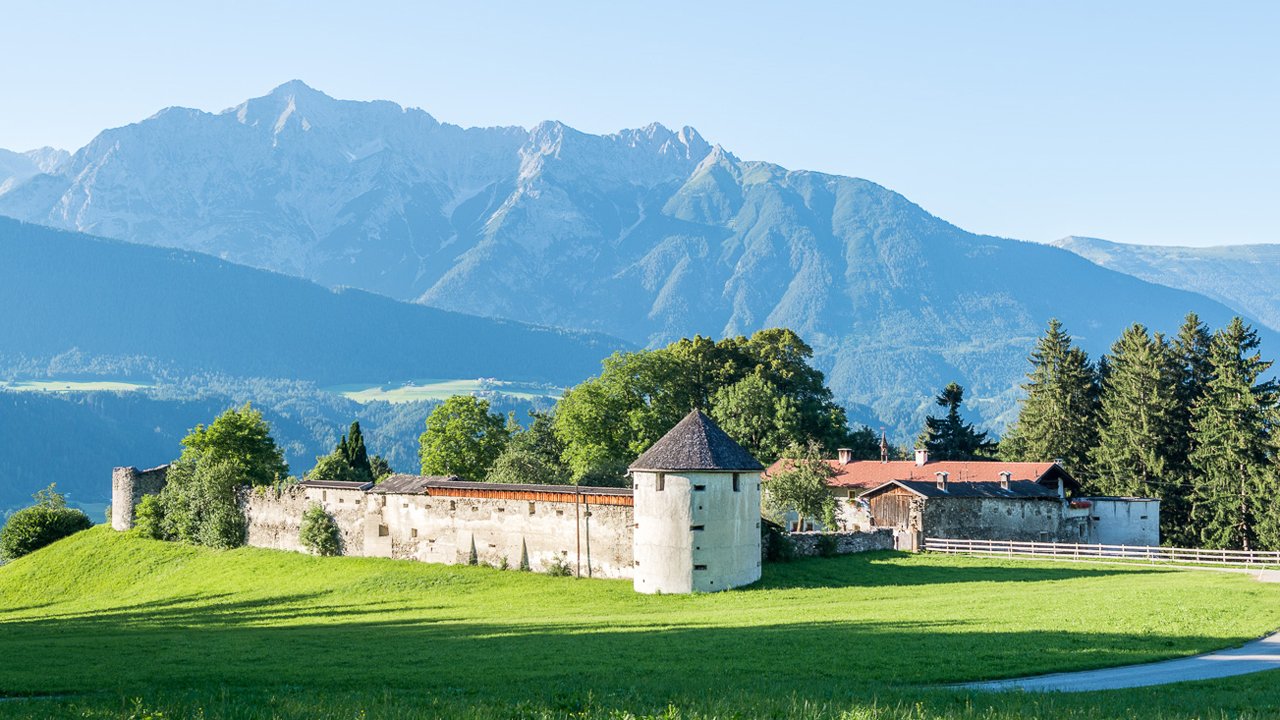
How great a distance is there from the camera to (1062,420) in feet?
302

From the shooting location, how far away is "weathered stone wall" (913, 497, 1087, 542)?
67562 mm

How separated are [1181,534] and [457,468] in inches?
1899

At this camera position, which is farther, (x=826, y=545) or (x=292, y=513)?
Answer: (x=292, y=513)

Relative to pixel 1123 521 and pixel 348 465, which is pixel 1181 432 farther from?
pixel 348 465

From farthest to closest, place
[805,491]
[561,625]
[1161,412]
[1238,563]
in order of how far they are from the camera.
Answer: [1161,412]
[805,491]
[1238,563]
[561,625]

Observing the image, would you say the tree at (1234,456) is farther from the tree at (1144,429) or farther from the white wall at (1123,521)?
the white wall at (1123,521)

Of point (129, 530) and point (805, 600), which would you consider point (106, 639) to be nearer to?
point (805, 600)

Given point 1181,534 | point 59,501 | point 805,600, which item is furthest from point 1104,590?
point 59,501

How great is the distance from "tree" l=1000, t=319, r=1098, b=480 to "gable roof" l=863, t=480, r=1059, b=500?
1866cm

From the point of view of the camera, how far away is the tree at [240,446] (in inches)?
3007

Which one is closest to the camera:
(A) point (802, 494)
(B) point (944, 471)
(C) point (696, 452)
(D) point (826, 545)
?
(C) point (696, 452)

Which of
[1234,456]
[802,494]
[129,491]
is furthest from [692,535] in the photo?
[129,491]

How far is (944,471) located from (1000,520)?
6657 millimetres

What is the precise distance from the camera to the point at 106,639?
125 feet
